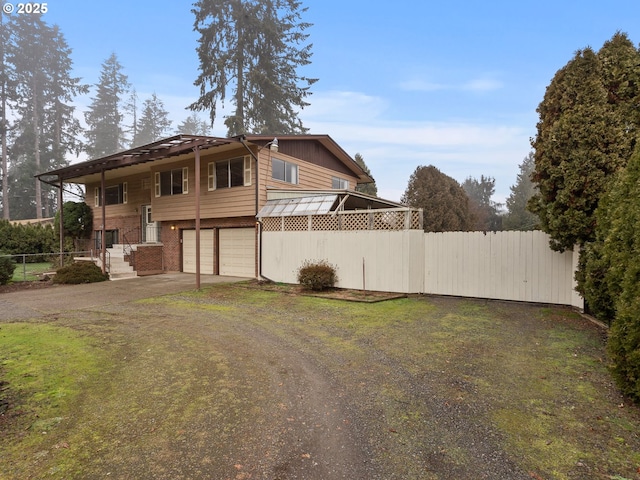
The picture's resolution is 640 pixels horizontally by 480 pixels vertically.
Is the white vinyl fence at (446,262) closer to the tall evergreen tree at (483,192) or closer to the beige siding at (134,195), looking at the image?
the beige siding at (134,195)

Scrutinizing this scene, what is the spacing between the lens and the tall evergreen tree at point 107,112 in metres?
48.8

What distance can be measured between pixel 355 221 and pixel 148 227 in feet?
41.9

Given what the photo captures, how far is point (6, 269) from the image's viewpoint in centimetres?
1210

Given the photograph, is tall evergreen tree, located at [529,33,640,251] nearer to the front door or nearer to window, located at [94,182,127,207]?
the front door

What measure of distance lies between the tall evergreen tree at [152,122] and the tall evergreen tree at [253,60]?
109 feet

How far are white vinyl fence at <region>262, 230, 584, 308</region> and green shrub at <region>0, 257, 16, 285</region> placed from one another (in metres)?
10.2

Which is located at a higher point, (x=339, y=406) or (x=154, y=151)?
(x=154, y=151)

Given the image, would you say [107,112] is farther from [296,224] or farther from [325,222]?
[325,222]

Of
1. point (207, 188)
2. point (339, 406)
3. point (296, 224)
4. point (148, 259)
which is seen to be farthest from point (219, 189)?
point (339, 406)

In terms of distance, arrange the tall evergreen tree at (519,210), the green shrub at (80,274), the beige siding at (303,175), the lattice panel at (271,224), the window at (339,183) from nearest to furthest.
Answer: the lattice panel at (271,224) < the green shrub at (80,274) < the beige siding at (303,175) < the window at (339,183) < the tall evergreen tree at (519,210)

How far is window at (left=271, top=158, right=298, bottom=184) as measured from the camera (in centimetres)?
1427

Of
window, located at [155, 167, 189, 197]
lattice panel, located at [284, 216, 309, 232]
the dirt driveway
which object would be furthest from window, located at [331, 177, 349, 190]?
the dirt driveway

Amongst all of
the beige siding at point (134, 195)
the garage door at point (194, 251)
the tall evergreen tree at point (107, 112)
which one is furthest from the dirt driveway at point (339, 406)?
the tall evergreen tree at point (107, 112)

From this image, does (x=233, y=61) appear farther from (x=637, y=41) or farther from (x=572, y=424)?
(x=572, y=424)
